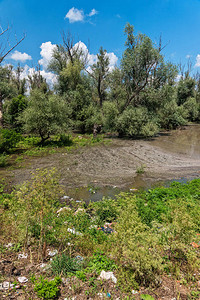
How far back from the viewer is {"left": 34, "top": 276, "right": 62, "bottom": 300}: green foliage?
8.96ft

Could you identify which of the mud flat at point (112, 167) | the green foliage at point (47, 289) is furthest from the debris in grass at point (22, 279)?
the mud flat at point (112, 167)

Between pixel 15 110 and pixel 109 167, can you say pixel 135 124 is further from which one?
pixel 15 110

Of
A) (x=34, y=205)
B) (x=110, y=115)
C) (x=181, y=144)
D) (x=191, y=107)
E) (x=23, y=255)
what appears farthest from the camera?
(x=191, y=107)

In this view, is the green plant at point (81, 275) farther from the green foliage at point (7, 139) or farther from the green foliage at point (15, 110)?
the green foliage at point (15, 110)

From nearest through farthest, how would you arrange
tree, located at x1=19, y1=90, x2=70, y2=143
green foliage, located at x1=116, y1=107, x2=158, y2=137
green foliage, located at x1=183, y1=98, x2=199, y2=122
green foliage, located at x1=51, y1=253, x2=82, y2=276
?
green foliage, located at x1=51, y1=253, x2=82, y2=276 → tree, located at x1=19, y1=90, x2=70, y2=143 → green foliage, located at x1=116, y1=107, x2=158, y2=137 → green foliage, located at x1=183, y1=98, x2=199, y2=122

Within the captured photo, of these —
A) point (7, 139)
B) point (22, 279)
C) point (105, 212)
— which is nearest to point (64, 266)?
point (22, 279)

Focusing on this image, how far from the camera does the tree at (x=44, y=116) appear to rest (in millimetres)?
16578

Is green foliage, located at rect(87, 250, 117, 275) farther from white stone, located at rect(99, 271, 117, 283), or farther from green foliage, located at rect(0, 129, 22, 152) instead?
green foliage, located at rect(0, 129, 22, 152)

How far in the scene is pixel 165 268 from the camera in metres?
3.52

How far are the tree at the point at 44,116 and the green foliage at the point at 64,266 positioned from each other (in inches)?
568

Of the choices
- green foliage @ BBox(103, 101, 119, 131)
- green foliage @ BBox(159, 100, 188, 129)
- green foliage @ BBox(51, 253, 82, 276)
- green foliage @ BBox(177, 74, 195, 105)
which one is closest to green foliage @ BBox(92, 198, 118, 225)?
green foliage @ BBox(51, 253, 82, 276)

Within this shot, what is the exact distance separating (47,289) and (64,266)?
0.57 m

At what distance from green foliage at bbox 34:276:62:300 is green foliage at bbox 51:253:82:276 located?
10.5 inches

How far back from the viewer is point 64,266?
3322 mm
